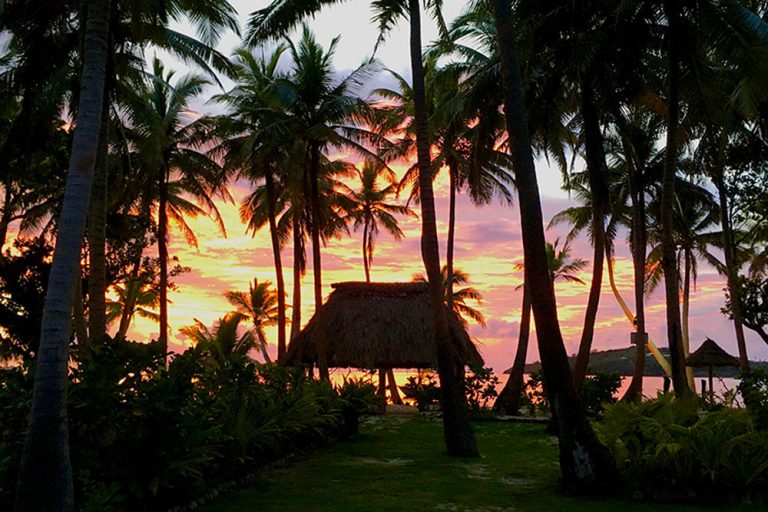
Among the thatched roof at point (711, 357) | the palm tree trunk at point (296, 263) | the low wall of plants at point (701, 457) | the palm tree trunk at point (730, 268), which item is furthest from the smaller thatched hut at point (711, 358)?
the low wall of plants at point (701, 457)

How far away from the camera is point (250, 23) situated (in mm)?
13703

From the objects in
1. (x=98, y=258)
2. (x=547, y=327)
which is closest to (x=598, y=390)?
(x=547, y=327)

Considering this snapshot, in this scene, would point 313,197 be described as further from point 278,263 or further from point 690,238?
point 690,238

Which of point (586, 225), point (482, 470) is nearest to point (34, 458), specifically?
point (482, 470)

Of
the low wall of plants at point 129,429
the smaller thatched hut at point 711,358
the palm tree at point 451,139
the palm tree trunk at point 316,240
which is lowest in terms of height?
the low wall of plants at point 129,429

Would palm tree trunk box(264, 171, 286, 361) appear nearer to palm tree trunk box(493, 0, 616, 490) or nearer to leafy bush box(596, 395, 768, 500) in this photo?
palm tree trunk box(493, 0, 616, 490)

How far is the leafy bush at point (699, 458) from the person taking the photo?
8469 millimetres

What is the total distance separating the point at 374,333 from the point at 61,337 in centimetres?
1717

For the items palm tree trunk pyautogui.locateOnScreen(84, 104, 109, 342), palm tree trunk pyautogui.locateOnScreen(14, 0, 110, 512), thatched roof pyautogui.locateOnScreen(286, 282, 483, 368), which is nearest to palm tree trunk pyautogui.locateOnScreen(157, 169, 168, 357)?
thatched roof pyautogui.locateOnScreen(286, 282, 483, 368)

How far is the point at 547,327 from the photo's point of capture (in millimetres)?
9539

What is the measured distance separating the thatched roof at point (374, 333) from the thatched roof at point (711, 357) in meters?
8.17

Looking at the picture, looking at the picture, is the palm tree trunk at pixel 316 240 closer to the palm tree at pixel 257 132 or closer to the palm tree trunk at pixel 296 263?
the palm tree at pixel 257 132

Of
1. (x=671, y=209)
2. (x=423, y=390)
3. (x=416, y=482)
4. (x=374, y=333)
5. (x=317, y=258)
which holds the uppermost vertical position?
(x=317, y=258)

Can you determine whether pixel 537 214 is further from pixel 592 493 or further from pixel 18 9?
pixel 18 9
